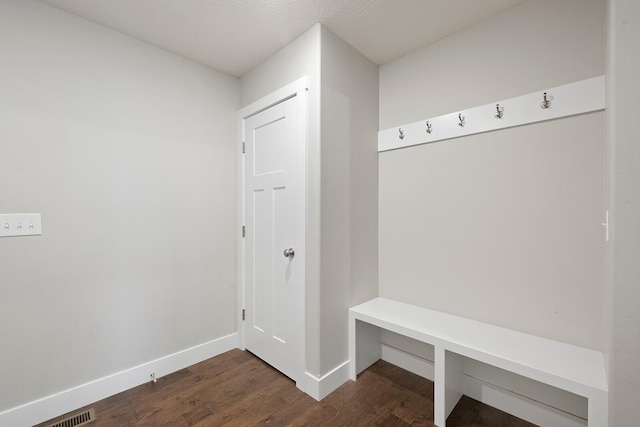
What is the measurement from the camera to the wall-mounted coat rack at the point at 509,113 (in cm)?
142

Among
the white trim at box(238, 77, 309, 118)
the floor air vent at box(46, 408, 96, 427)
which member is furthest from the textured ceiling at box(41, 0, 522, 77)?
the floor air vent at box(46, 408, 96, 427)

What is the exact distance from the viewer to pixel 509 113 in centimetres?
165

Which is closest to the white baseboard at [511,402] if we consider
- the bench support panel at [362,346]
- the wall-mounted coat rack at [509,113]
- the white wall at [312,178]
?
the bench support panel at [362,346]

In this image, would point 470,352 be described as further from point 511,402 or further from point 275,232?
point 275,232

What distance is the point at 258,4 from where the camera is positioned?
5.32ft

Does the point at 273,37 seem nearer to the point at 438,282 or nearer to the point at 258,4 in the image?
the point at 258,4

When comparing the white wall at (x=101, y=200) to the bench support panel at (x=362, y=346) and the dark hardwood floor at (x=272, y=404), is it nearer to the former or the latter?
the dark hardwood floor at (x=272, y=404)

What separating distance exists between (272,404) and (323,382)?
35 cm

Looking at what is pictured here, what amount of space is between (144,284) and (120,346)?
42cm

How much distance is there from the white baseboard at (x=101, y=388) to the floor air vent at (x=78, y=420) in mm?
81

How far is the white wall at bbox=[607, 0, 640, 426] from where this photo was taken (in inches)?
36.5

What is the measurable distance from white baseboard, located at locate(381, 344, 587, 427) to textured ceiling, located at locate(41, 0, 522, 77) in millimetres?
2355

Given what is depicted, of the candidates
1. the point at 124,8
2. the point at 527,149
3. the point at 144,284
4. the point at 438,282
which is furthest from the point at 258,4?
the point at 438,282

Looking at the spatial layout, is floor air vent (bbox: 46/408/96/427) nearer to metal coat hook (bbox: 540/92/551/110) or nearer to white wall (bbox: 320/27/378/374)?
white wall (bbox: 320/27/378/374)
